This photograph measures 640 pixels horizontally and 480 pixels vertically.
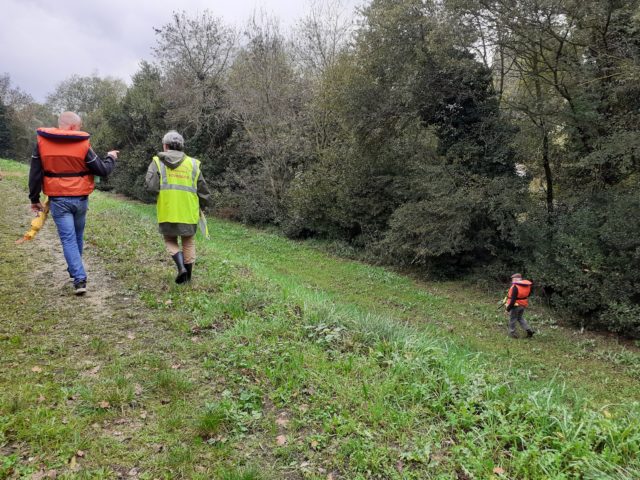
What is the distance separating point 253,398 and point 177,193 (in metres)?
3.14

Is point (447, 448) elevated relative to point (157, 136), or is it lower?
lower

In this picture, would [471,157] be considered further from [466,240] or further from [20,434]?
[20,434]

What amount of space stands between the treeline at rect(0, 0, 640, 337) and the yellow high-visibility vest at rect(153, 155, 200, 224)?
28.8 ft

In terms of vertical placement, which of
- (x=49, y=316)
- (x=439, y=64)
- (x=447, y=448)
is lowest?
(x=49, y=316)

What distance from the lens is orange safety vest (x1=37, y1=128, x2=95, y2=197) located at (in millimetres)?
4758

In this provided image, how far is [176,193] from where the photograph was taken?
5379 mm

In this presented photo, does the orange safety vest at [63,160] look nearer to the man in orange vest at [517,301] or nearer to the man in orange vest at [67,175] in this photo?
the man in orange vest at [67,175]

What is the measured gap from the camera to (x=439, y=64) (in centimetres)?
1237

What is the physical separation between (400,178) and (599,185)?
20.0ft

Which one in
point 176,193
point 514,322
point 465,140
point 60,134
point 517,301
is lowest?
point 514,322

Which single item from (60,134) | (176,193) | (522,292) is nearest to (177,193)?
(176,193)

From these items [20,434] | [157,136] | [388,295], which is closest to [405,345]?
[20,434]

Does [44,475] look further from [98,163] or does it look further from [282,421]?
[98,163]

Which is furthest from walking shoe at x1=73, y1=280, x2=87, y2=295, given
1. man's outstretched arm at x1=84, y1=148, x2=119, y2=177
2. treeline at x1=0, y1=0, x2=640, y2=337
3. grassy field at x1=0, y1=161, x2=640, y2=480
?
treeline at x1=0, y1=0, x2=640, y2=337
